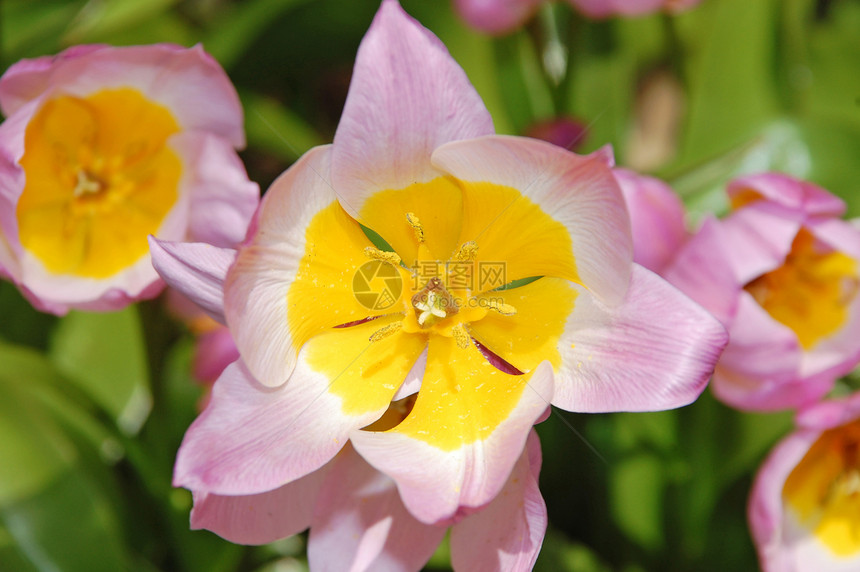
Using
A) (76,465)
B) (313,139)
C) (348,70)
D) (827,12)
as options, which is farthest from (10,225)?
(827,12)

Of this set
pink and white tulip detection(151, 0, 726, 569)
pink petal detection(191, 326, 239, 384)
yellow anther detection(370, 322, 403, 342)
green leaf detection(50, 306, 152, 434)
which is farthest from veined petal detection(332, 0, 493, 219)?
green leaf detection(50, 306, 152, 434)

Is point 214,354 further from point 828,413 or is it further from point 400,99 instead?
point 828,413

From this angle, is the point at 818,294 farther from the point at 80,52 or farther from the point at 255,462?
the point at 80,52

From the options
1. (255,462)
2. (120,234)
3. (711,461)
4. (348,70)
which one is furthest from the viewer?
(348,70)

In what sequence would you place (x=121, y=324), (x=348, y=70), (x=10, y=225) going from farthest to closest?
(x=348, y=70)
(x=121, y=324)
(x=10, y=225)

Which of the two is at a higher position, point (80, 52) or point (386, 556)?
point (80, 52)

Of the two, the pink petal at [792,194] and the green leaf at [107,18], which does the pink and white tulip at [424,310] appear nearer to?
the pink petal at [792,194]
